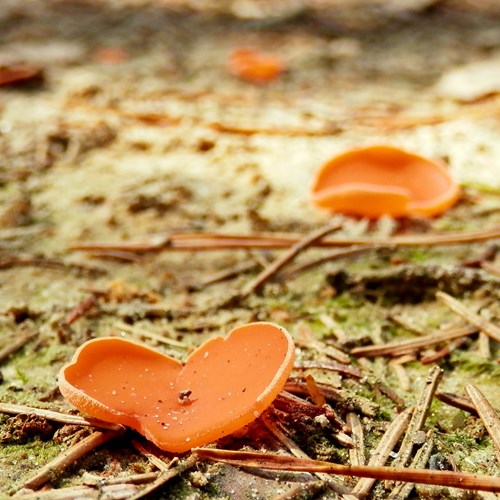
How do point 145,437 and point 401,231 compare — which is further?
point 401,231

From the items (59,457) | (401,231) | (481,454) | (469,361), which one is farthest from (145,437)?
(401,231)

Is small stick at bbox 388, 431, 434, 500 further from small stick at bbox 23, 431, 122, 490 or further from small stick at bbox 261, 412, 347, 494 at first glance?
small stick at bbox 23, 431, 122, 490

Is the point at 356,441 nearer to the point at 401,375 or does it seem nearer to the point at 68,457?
the point at 401,375

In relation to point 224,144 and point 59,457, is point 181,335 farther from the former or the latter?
point 224,144

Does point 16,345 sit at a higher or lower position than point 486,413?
lower

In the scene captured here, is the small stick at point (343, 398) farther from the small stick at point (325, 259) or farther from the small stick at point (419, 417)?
the small stick at point (325, 259)

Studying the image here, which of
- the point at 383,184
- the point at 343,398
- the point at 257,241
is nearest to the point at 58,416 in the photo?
the point at 343,398
